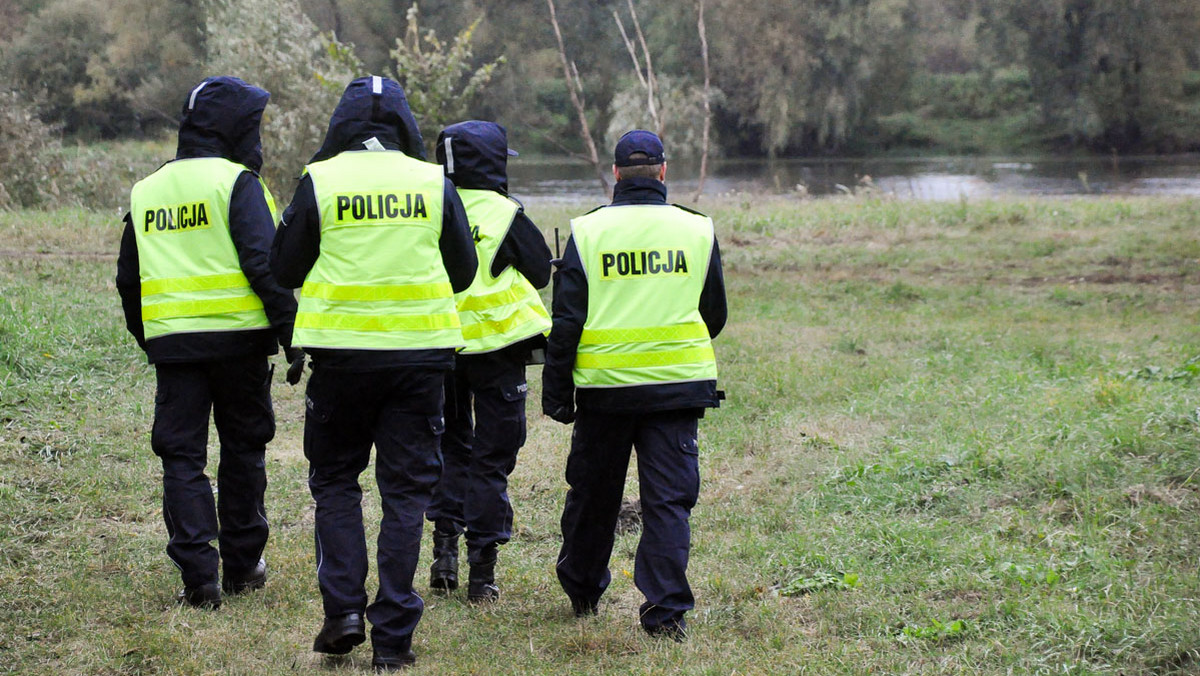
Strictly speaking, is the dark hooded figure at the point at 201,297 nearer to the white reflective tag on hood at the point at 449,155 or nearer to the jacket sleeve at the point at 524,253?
the white reflective tag on hood at the point at 449,155

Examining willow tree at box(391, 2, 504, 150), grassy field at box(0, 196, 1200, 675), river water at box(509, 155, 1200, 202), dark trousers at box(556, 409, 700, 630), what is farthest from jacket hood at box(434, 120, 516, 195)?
river water at box(509, 155, 1200, 202)

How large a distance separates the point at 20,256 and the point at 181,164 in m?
9.70

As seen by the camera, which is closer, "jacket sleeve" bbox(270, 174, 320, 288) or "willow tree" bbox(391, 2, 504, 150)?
"jacket sleeve" bbox(270, 174, 320, 288)

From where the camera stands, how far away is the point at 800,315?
42.1ft

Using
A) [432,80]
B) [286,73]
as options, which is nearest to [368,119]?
[432,80]

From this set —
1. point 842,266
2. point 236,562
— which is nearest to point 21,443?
point 236,562

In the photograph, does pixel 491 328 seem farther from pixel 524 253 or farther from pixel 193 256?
pixel 193 256

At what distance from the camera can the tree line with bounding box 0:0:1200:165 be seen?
4150 centimetres

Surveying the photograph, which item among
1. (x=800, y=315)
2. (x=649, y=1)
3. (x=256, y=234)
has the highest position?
(x=649, y=1)

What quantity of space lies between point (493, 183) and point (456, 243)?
2.59 ft

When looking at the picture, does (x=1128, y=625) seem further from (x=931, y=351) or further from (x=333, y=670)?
(x=931, y=351)

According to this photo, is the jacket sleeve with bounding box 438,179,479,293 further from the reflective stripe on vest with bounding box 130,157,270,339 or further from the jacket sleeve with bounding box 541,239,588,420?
the reflective stripe on vest with bounding box 130,157,270,339

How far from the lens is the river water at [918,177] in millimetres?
33938

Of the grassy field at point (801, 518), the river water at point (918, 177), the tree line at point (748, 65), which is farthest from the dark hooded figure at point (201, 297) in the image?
the tree line at point (748, 65)
